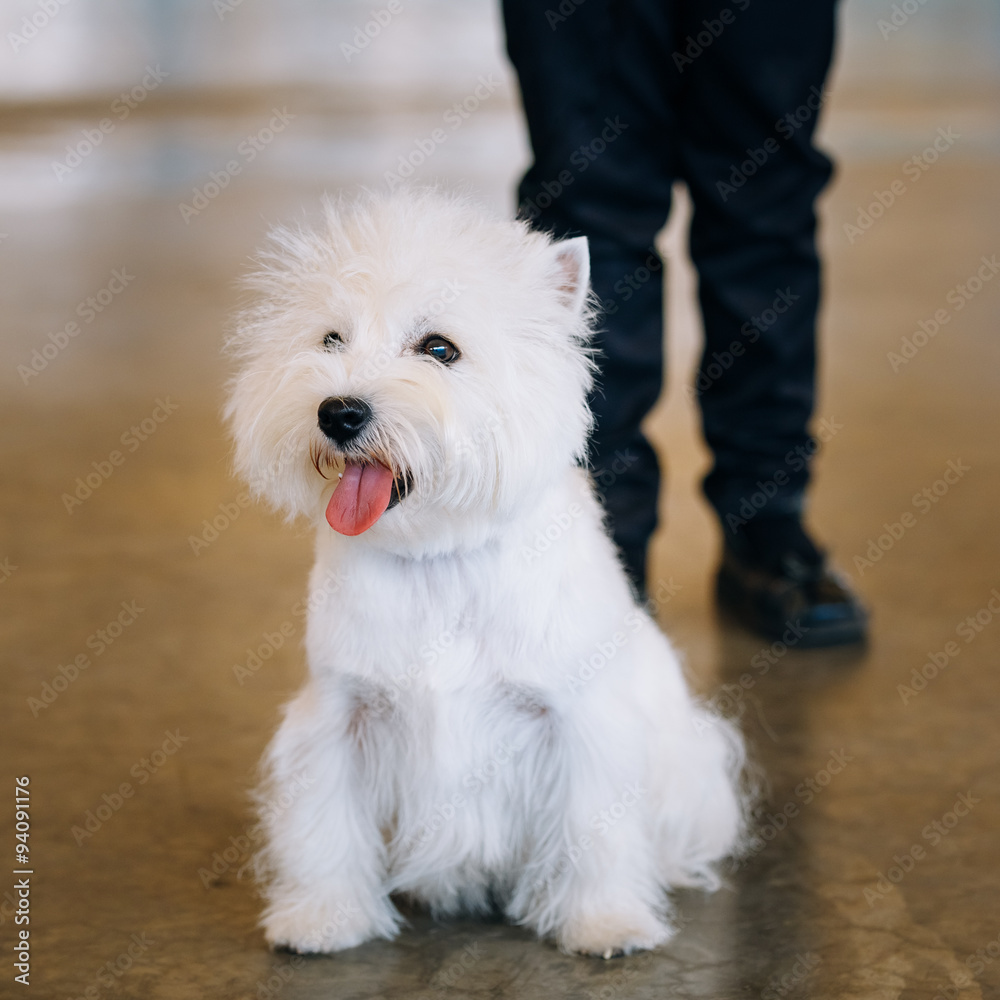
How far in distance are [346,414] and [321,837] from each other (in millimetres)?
614

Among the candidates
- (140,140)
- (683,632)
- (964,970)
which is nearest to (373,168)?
Result: (140,140)

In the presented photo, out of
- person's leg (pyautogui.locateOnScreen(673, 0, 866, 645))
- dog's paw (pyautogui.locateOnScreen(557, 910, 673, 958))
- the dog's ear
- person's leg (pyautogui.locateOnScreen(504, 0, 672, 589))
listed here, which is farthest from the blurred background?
the dog's ear

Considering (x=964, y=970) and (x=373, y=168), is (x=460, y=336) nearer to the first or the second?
(x=964, y=970)

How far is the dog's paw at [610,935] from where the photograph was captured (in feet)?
5.74

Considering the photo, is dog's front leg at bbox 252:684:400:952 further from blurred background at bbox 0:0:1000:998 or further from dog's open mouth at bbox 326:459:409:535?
dog's open mouth at bbox 326:459:409:535

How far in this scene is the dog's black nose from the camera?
1.52 m

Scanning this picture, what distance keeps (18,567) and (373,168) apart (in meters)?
5.14

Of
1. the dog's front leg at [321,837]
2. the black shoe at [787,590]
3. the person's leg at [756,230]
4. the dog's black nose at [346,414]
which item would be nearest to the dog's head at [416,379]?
the dog's black nose at [346,414]

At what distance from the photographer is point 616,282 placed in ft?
8.27

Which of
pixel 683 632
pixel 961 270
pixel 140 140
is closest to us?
pixel 683 632

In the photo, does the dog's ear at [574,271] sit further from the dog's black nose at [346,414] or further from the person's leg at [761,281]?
the person's leg at [761,281]

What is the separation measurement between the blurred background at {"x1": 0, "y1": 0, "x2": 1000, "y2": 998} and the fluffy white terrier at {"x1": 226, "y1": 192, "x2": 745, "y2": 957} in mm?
105

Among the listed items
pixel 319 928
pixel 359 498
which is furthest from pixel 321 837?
pixel 359 498

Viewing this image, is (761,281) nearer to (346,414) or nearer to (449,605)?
(449,605)
